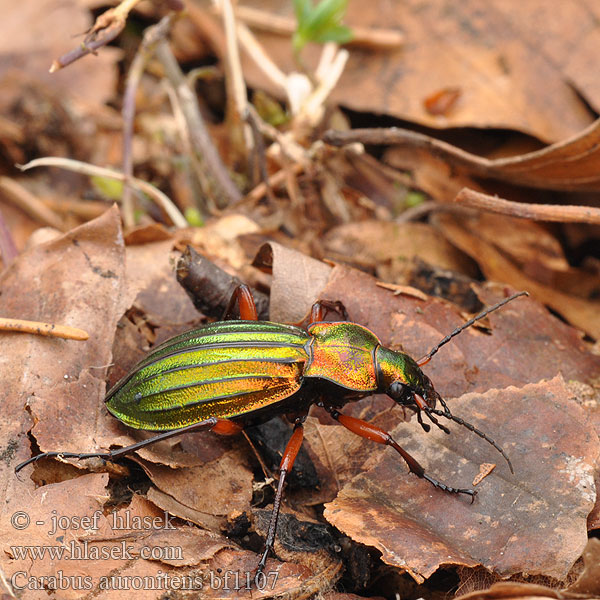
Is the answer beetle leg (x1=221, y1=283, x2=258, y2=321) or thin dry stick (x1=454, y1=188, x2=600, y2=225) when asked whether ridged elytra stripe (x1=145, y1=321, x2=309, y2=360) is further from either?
thin dry stick (x1=454, y1=188, x2=600, y2=225)

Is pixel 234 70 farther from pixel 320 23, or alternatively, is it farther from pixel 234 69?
pixel 320 23

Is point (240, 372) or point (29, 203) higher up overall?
point (240, 372)

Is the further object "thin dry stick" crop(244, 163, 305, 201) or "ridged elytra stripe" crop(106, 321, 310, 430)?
"thin dry stick" crop(244, 163, 305, 201)

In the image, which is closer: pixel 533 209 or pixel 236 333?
pixel 236 333

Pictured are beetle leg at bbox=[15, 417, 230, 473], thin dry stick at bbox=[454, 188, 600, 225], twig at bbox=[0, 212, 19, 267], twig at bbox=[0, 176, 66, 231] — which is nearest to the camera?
beetle leg at bbox=[15, 417, 230, 473]

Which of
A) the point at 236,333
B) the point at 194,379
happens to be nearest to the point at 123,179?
the point at 236,333

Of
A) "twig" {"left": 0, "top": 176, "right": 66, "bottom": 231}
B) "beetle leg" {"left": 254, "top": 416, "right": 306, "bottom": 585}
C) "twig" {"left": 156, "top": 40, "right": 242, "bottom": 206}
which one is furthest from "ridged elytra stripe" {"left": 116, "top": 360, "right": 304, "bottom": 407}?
"twig" {"left": 0, "top": 176, "right": 66, "bottom": 231}

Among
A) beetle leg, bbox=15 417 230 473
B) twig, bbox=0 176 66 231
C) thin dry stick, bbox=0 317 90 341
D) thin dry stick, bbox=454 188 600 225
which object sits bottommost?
twig, bbox=0 176 66 231
